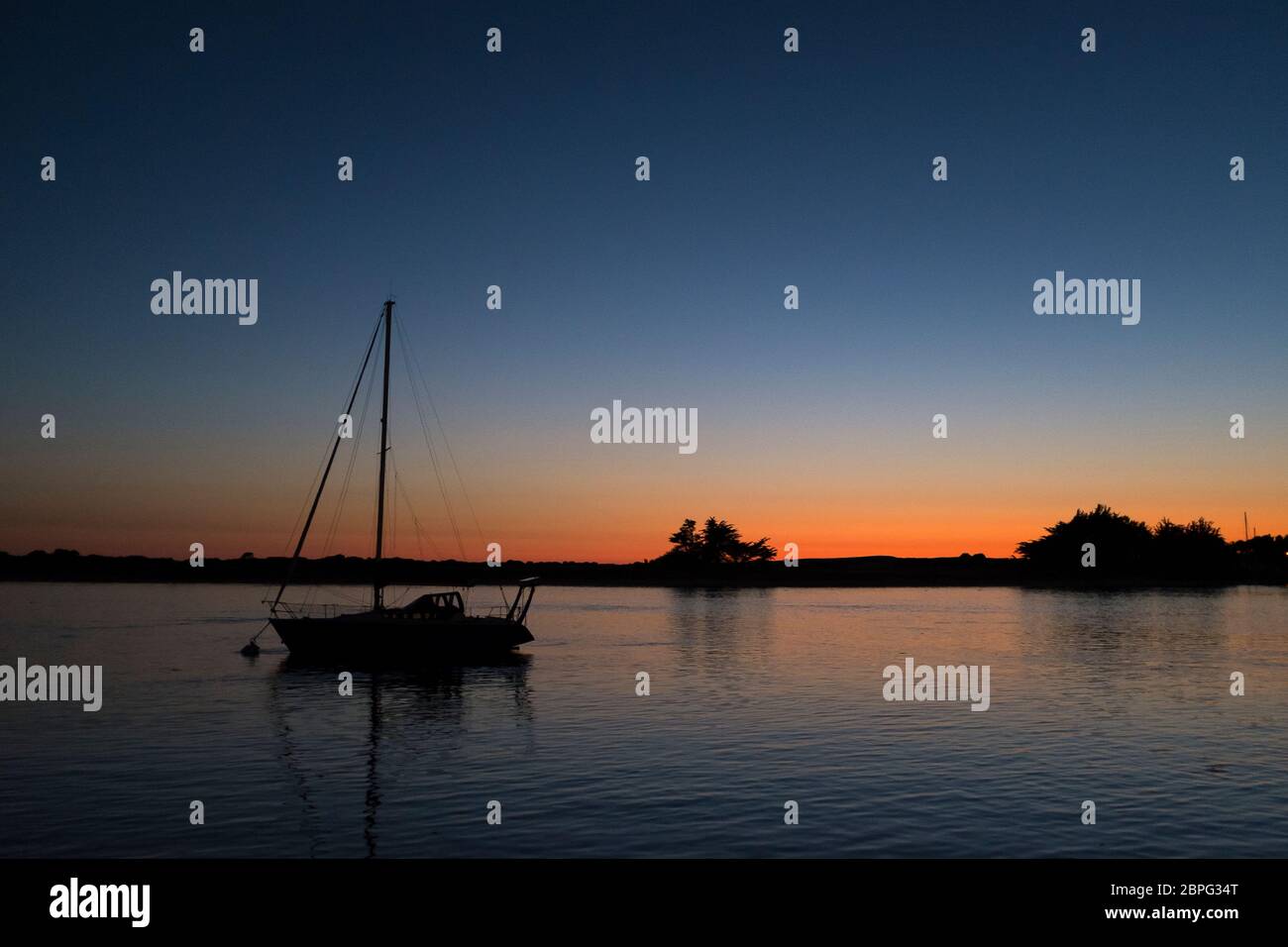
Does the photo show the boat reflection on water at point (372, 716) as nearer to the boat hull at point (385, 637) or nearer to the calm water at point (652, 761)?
the calm water at point (652, 761)

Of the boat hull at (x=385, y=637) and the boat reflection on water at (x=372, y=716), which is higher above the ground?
the boat hull at (x=385, y=637)

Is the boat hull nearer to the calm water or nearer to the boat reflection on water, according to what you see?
the boat reflection on water

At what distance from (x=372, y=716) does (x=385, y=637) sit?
1590 cm

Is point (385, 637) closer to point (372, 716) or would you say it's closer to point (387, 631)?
point (387, 631)

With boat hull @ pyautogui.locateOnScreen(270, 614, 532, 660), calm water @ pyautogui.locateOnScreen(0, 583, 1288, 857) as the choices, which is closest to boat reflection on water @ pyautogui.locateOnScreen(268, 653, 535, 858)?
calm water @ pyautogui.locateOnScreen(0, 583, 1288, 857)

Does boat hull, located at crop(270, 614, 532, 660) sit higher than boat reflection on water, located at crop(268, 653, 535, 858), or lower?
higher

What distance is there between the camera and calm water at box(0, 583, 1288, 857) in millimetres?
19906

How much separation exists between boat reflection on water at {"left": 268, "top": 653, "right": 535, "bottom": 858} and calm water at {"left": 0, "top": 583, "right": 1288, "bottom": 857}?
16cm

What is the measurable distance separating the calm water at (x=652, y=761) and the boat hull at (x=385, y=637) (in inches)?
61.1

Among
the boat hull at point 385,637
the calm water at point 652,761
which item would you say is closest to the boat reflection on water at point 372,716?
the calm water at point 652,761

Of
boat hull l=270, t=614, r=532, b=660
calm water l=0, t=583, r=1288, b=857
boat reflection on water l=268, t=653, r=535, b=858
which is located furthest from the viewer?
boat hull l=270, t=614, r=532, b=660

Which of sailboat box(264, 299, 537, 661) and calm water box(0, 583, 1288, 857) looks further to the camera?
sailboat box(264, 299, 537, 661)

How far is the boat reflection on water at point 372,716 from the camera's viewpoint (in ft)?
80.6
